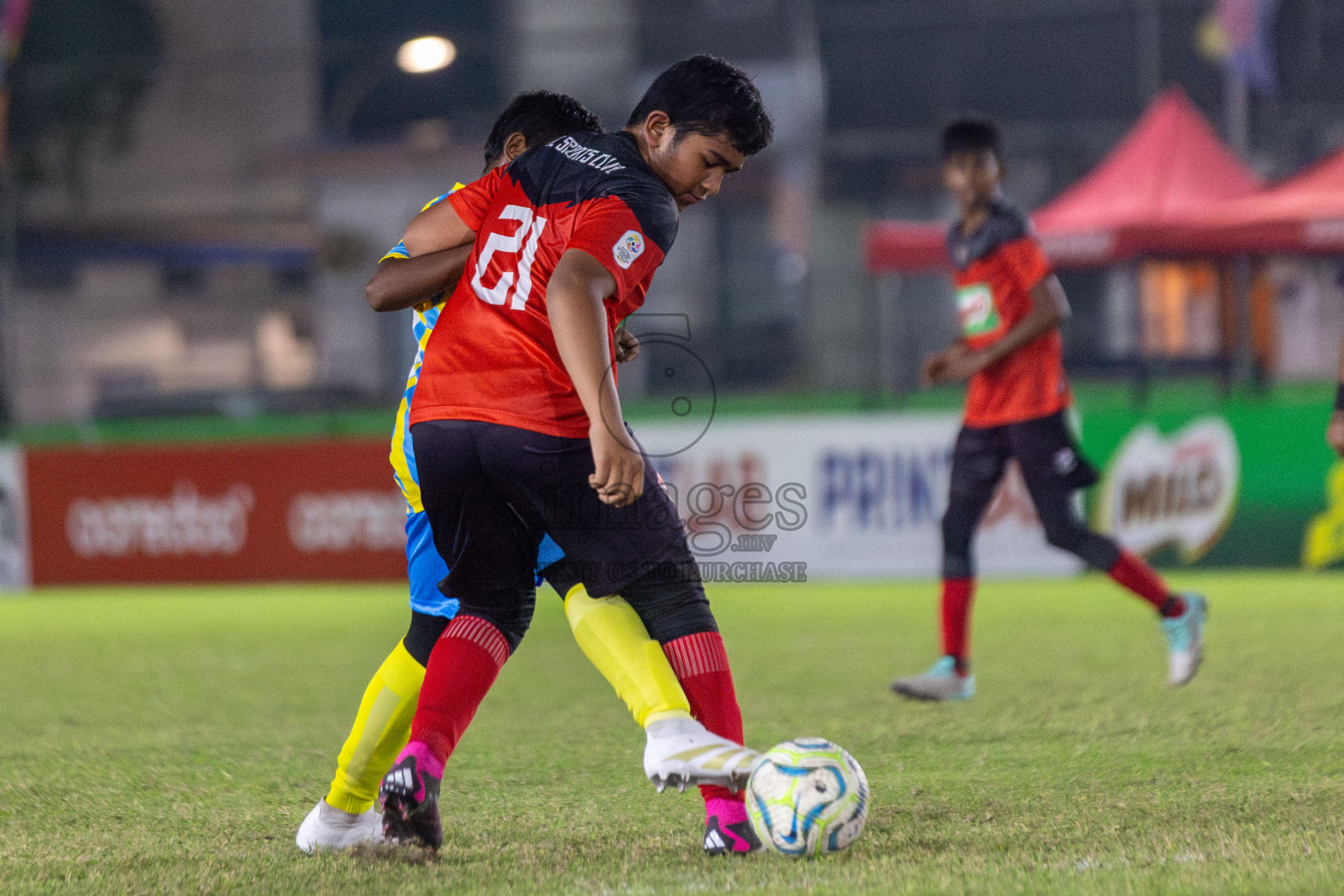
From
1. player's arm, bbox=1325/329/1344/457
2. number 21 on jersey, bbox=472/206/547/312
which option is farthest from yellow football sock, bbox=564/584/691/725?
player's arm, bbox=1325/329/1344/457

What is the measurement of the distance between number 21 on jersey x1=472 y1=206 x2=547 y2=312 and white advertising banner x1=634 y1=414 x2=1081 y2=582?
6288 millimetres

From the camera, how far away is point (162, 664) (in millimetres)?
7078

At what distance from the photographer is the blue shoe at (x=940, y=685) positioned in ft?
17.3

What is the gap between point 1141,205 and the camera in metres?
11.9

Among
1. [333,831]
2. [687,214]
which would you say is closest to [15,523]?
[687,214]

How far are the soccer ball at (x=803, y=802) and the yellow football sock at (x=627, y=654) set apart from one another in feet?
0.69

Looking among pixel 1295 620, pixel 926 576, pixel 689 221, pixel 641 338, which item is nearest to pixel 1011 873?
pixel 641 338

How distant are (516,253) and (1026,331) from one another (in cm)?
287

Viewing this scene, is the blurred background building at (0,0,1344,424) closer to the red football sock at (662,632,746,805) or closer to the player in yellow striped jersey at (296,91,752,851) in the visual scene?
the player in yellow striped jersey at (296,91,752,851)

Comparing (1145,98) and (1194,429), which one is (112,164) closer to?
(1145,98)

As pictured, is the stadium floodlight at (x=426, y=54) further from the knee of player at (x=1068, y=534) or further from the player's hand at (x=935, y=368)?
the knee of player at (x=1068, y=534)

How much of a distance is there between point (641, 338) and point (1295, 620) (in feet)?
15.2

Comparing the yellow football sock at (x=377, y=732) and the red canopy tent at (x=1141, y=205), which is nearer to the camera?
the yellow football sock at (x=377, y=732)

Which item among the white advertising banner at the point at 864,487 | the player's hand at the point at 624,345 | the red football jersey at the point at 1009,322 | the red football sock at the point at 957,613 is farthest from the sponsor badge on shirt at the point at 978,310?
the white advertising banner at the point at 864,487
